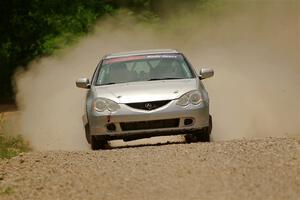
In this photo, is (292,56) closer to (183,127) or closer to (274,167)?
(183,127)

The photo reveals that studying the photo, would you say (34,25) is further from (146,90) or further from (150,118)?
(150,118)

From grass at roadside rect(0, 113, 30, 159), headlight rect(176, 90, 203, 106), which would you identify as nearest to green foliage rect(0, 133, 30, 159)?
grass at roadside rect(0, 113, 30, 159)

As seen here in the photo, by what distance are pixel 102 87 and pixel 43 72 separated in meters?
13.2

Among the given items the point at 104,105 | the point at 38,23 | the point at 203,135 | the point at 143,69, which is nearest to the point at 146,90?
the point at 104,105

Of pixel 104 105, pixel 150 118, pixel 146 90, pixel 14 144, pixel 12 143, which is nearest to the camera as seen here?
pixel 150 118

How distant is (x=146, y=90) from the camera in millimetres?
13852

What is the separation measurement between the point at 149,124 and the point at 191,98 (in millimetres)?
708

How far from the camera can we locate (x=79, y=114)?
67.8 ft

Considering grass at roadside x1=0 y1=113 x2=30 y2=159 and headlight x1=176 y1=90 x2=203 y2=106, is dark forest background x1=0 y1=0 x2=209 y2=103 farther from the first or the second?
headlight x1=176 y1=90 x2=203 y2=106

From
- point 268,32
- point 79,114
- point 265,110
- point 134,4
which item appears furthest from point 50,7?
point 265,110

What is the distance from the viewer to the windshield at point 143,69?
14812 millimetres

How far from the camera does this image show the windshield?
14.8 m

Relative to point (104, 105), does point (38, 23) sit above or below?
below

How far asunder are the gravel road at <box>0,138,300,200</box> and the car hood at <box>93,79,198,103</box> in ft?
3.75
